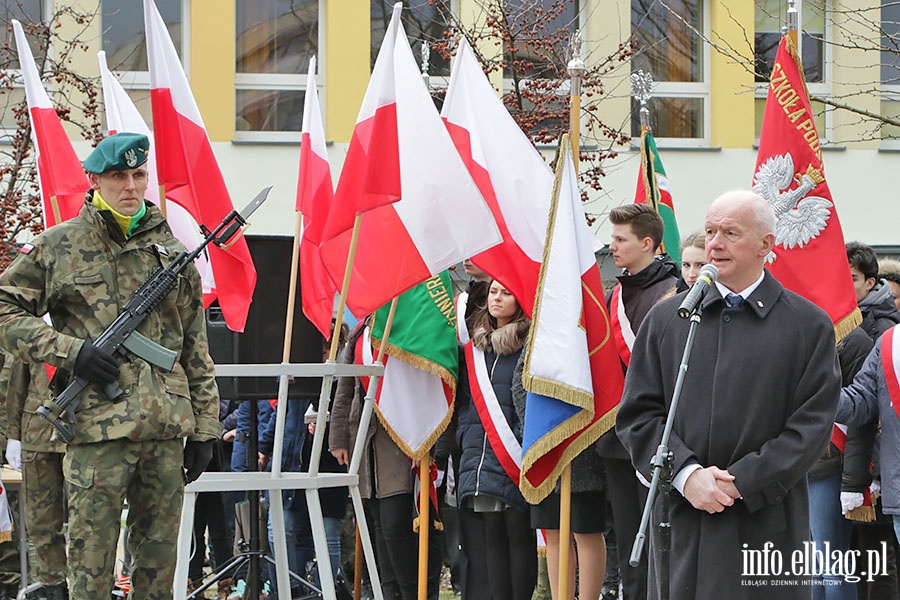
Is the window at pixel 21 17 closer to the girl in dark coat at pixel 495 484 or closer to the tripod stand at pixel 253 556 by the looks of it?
the tripod stand at pixel 253 556

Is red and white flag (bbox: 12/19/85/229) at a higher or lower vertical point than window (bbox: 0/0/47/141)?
lower

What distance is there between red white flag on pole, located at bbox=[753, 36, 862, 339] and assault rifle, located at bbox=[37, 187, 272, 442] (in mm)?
3124

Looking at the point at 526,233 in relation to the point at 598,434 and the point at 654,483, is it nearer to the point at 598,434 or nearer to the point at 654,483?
the point at 598,434

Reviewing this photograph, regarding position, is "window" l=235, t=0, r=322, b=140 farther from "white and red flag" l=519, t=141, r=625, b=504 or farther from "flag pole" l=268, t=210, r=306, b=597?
"white and red flag" l=519, t=141, r=625, b=504

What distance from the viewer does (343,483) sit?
6.88 m

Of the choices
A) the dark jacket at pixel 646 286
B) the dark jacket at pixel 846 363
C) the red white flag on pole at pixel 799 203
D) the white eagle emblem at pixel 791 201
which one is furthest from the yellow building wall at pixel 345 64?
the dark jacket at pixel 846 363

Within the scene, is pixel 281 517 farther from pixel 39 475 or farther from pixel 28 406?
pixel 28 406

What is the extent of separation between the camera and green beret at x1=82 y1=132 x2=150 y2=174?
559cm

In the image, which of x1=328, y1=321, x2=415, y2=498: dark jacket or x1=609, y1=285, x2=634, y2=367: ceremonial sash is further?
x1=328, y1=321, x2=415, y2=498: dark jacket

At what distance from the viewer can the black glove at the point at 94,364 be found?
528 cm

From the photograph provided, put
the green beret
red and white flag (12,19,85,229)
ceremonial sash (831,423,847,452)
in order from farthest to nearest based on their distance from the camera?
red and white flag (12,19,85,229) < ceremonial sash (831,423,847,452) < the green beret

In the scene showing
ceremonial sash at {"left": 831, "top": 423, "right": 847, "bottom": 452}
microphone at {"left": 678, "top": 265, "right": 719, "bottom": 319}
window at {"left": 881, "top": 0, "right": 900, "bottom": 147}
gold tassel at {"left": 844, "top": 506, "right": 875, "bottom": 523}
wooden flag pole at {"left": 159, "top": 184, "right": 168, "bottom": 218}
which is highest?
window at {"left": 881, "top": 0, "right": 900, "bottom": 147}

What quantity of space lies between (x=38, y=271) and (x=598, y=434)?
2735 mm

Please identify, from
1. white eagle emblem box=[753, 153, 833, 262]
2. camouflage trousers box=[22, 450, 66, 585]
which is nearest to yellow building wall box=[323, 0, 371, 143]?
white eagle emblem box=[753, 153, 833, 262]
